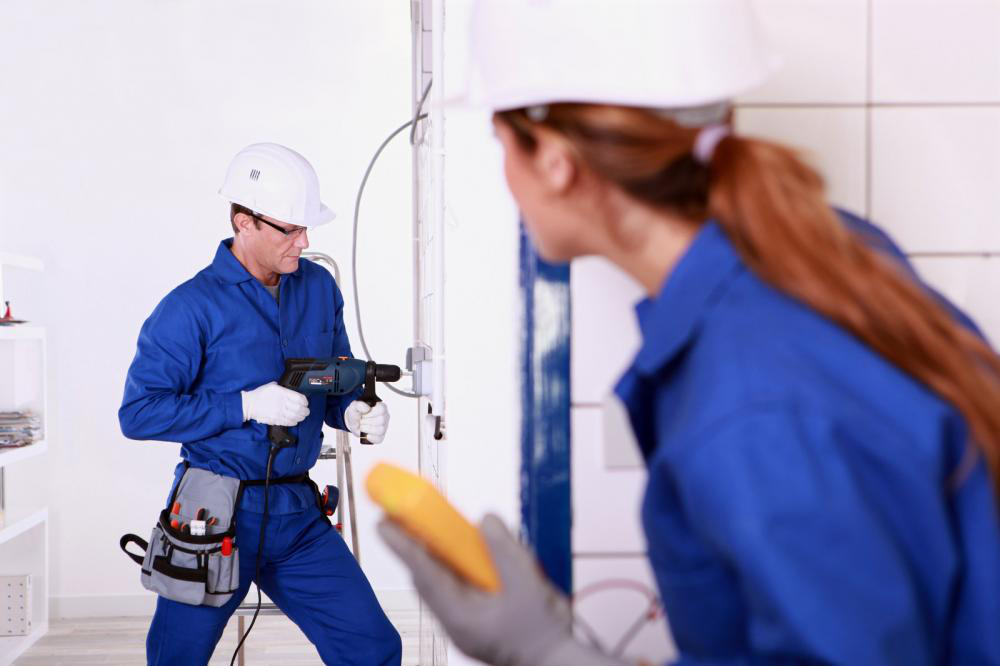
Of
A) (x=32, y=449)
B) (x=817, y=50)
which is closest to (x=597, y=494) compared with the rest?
(x=817, y=50)

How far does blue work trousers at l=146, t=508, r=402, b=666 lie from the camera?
217 cm

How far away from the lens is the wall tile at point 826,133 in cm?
110

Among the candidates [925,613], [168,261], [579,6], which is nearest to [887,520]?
[925,613]

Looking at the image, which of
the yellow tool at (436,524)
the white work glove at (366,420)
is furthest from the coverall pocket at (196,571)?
the yellow tool at (436,524)

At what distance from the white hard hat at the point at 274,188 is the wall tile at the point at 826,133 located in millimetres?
1464

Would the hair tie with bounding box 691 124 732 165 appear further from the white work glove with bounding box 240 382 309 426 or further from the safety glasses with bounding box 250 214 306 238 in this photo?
the safety glasses with bounding box 250 214 306 238

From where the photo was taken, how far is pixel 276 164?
2334mm

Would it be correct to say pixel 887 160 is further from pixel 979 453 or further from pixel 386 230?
pixel 386 230

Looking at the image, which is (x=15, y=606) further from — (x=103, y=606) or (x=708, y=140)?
(x=708, y=140)

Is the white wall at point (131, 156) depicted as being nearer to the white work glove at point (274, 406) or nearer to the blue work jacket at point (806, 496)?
the white work glove at point (274, 406)

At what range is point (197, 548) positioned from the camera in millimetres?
2051

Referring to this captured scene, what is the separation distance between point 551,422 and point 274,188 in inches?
56.7

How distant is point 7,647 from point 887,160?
10.6 ft

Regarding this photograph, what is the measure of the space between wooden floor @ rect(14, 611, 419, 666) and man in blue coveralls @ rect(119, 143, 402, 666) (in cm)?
121
